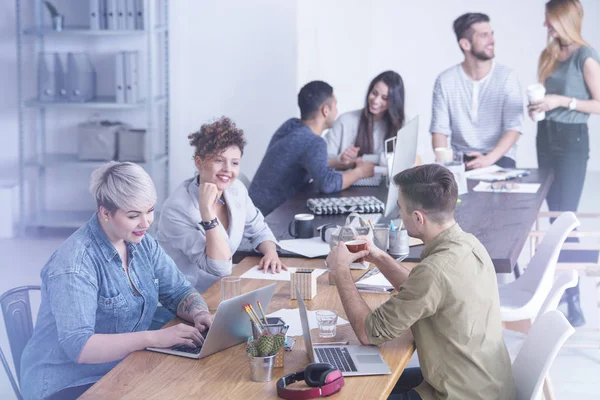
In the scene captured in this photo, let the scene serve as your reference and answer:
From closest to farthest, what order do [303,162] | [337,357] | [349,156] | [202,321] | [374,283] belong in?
[337,357], [202,321], [374,283], [303,162], [349,156]

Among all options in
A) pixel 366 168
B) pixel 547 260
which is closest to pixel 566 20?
pixel 366 168

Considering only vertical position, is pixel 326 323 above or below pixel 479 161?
below

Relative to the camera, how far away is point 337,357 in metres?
2.05

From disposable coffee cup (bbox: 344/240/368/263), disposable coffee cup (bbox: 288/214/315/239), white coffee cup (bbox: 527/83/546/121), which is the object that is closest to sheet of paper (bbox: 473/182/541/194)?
white coffee cup (bbox: 527/83/546/121)

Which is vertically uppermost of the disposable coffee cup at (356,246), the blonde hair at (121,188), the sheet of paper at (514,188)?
the blonde hair at (121,188)

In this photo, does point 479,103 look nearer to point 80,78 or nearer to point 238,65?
point 238,65

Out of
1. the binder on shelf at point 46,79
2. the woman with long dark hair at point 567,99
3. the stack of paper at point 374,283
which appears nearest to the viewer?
the stack of paper at point 374,283

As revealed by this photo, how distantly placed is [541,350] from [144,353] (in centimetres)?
105

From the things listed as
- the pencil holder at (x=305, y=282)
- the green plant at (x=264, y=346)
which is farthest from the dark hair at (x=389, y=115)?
the green plant at (x=264, y=346)

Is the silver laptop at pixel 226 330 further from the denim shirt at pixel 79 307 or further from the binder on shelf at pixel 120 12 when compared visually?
the binder on shelf at pixel 120 12

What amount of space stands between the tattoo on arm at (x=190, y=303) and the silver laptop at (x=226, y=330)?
0.86 ft

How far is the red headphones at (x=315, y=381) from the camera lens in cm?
178

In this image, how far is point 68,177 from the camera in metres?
6.36

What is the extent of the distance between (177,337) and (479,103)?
3.20 meters
